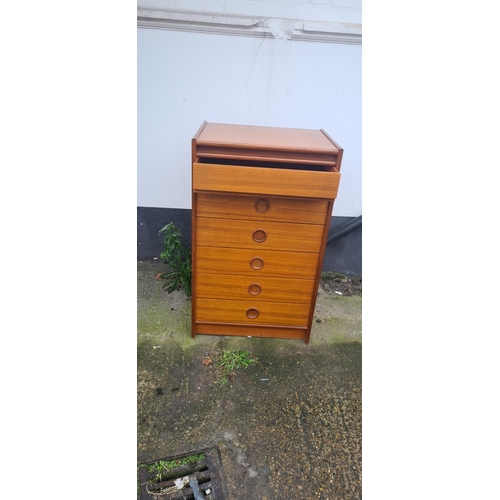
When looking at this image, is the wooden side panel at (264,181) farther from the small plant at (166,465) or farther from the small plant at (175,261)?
the small plant at (166,465)

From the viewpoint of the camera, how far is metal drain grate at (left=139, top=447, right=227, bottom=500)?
129 centimetres

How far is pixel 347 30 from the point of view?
2.10 metres

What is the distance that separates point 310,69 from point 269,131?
601mm

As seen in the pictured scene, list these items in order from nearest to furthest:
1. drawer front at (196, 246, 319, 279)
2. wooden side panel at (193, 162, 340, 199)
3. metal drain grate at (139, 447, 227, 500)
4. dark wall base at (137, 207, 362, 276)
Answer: metal drain grate at (139, 447, 227, 500)
wooden side panel at (193, 162, 340, 199)
drawer front at (196, 246, 319, 279)
dark wall base at (137, 207, 362, 276)

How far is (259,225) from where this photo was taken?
5.64 ft

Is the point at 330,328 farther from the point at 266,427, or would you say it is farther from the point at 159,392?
the point at 159,392

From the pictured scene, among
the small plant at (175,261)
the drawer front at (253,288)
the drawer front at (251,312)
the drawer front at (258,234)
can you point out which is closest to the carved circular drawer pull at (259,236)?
the drawer front at (258,234)

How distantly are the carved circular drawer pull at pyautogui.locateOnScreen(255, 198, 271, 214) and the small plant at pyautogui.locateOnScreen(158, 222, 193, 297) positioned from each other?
0.94 metres

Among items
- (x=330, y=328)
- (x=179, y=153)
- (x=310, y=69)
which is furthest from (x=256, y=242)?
(x=310, y=69)

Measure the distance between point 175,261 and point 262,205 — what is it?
3.54ft

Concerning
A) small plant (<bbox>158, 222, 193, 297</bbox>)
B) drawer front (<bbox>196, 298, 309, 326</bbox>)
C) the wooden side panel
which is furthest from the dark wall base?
the wooden side panel

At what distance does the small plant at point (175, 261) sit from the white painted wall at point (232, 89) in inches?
14.0

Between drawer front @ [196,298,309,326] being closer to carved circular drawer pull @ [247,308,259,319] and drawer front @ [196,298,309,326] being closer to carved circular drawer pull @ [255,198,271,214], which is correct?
carved circular drawer pull @ [247,308,259,319]

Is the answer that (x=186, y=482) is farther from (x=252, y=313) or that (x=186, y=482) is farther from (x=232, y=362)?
(x=252, y=313)
